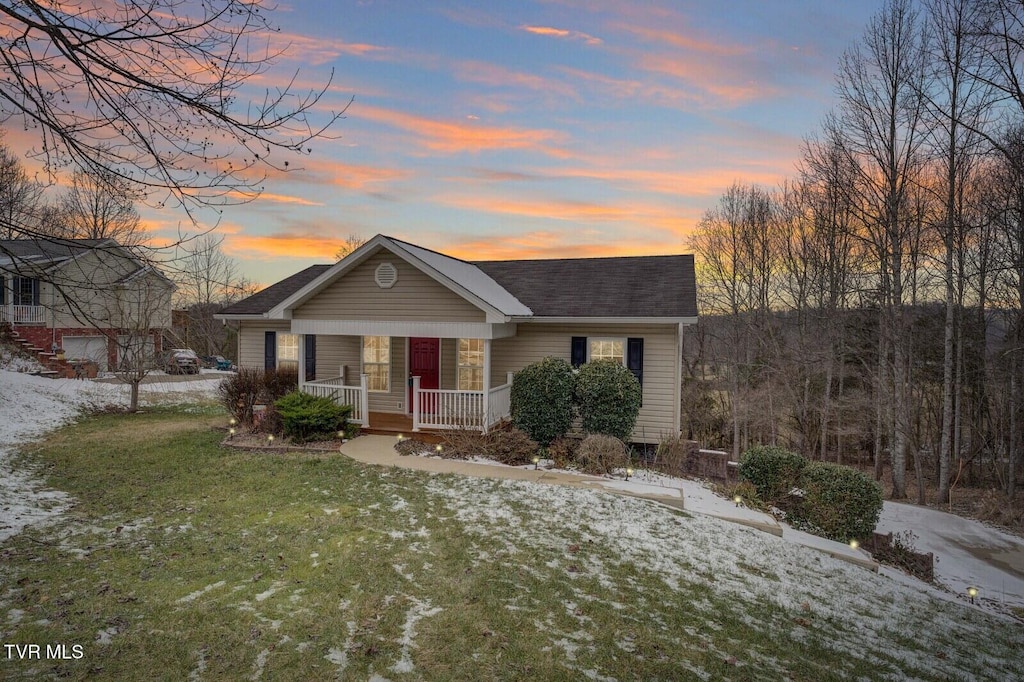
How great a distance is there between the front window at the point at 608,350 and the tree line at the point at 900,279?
26.1ft

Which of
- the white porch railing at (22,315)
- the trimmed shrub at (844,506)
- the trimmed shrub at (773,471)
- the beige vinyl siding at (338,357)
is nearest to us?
the trimmed shrub at (844,506)

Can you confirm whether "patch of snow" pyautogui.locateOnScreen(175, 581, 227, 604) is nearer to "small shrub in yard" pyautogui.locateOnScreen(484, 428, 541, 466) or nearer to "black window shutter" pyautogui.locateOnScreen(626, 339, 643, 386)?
"small shrub in yard" pyautogui.locateOnScreen(484, 428, 541, 466)

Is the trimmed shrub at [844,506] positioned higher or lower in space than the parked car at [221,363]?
lower

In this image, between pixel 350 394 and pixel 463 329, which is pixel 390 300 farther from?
pixel 350 394

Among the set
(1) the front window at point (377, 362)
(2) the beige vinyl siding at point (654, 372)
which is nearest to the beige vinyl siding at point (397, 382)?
(1) the front window at point (377, 362)

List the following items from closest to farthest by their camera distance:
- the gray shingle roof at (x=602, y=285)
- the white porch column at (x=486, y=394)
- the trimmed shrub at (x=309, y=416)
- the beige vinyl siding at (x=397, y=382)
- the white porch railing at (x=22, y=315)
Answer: the trimmed shrub at (x=309, y=416) < the white porch column at (x=486, y=394) < the gray shingle roof at (x=602, y=285) < the beige vinyl siding at (x=397, y=382) < the white porch railing at (x=22, y=315)

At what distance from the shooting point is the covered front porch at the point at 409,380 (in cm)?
1235

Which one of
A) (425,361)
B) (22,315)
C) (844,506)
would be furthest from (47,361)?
(844,506)

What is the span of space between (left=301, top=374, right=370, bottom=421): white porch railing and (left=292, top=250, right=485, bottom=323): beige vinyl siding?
5.45ft

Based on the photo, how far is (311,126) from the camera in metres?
4.03

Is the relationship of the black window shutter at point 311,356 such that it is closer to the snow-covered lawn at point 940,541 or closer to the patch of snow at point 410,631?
the snow-covered lawn at point 940,541

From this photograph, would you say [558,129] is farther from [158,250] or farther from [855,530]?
[158,250]

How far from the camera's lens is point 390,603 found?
5.01 metres

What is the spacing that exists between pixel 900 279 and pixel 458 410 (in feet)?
45.9
